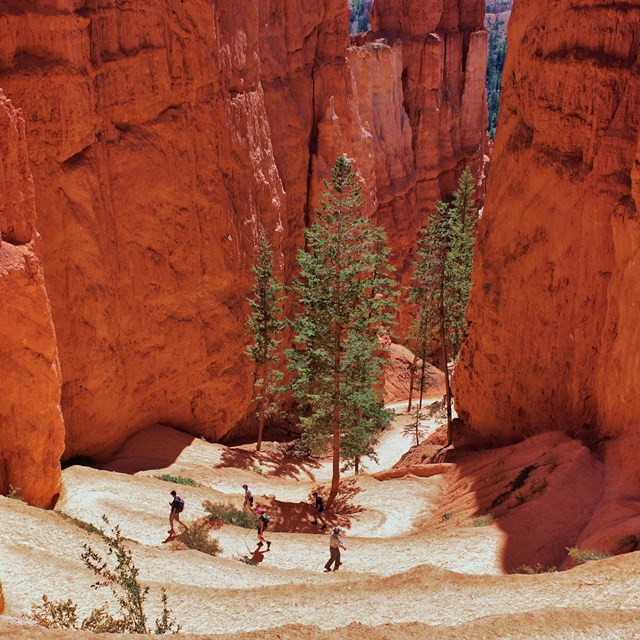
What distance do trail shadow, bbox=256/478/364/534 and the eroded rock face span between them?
20.3ft

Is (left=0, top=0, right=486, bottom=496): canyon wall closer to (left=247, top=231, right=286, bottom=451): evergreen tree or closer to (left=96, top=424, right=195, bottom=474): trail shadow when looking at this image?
(left=96, top=424, right=195, bottom=474): trail shadow

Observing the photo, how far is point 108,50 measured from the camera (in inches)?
925

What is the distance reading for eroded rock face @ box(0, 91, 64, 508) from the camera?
16734mm

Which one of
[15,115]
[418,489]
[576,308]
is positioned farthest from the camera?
[418,489]

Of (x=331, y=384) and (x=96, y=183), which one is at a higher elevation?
(x=96, y=183)

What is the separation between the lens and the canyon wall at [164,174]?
22047 mm

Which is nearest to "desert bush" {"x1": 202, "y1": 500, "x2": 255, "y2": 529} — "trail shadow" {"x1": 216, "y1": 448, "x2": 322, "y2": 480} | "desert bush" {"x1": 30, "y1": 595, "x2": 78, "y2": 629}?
"trail shadow" {"x1": 216, "y1": 448, "x2": 322, "y2": 480}

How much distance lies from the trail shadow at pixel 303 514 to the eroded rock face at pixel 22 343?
20.3ft

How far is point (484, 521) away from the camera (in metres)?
17.1

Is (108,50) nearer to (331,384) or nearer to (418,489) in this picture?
(331,384)

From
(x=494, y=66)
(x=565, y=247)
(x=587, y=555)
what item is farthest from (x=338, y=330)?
(x=494, y=66)

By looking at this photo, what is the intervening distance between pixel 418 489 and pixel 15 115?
14908mm

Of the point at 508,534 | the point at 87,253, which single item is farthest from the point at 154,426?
the point at 508,534

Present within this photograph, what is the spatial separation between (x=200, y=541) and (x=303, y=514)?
4.72 m
